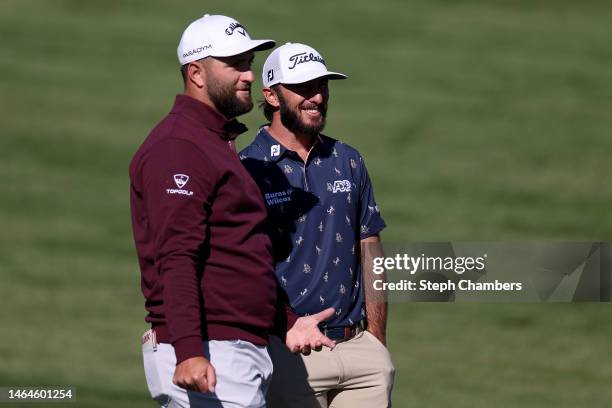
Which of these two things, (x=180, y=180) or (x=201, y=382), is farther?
(x=180, y=180)

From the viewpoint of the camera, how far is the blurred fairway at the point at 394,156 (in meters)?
11.0

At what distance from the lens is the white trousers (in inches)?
180

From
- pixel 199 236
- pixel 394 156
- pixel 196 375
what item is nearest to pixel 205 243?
pixel 199 236

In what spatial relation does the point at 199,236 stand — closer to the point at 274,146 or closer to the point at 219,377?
the point at 219,377

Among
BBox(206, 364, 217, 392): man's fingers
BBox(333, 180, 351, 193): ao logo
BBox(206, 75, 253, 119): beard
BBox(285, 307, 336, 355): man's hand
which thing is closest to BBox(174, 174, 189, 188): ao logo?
BBox(206, 75, 253, 119): beard

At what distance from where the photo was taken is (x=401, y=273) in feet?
33.5

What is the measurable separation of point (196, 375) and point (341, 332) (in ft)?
5.40

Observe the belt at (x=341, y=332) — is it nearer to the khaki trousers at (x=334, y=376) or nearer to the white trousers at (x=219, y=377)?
the khaki trousers at (x=334, y=376)

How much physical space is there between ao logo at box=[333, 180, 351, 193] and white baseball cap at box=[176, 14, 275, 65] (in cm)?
114

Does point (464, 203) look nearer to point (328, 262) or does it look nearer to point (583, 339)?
point (583, 339)

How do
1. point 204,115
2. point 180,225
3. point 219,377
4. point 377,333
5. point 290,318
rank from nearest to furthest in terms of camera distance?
point 180,225 < point 219,377 < point 204,115 < point 290,318 < point 377,333

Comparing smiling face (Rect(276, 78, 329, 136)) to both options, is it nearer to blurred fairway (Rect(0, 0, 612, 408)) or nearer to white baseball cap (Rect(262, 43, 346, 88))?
white baseball cap (Rect(262, 43, 346, 88))

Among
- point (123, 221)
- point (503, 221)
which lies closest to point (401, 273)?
point (503, 221)

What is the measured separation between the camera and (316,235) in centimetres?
581
